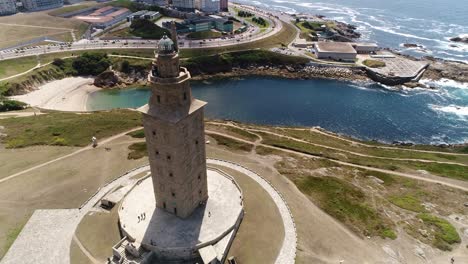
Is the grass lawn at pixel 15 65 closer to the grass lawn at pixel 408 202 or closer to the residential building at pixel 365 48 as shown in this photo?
the grass lawn at pixel 408 202

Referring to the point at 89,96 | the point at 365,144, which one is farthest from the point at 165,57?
the point at 89,96

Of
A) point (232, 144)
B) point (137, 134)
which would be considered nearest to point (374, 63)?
point (232, 144)

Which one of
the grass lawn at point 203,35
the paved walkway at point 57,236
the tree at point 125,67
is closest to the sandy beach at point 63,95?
the tree at point 125,67

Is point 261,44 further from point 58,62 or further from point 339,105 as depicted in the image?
point 58,62

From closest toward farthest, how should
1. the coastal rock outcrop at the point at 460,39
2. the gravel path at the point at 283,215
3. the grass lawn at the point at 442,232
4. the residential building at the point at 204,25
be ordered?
1. the gravel path at the point at 283,215
2. the grass lawn at the point at 442,232
3. the residential building at the point at 204,25
4. the coastal rock outcrop at the point at 460,39

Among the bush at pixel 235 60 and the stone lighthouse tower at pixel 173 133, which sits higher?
the stone lighthouse tower at pixel 173 133

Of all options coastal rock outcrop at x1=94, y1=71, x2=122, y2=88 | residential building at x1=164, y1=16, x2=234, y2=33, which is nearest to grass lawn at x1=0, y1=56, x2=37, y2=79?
coastal rock outcrop at x1=94, y1=71, x2=122, y2=88

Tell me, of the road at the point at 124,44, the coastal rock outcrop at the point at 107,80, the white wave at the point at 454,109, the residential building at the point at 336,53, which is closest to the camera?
the white wave at the point at 454,109
